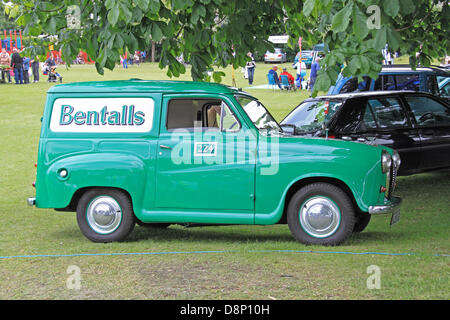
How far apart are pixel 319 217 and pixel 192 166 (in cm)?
154

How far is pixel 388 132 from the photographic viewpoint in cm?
1102

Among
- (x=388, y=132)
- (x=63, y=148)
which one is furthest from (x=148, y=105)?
(x=388, y=132)

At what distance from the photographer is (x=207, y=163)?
7809 millimetres

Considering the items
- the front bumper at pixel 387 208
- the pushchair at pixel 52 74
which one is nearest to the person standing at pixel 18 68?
the pushchair at pixel 52 74

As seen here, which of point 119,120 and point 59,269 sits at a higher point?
point 119,120

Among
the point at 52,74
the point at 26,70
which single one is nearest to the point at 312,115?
the point at 26,70

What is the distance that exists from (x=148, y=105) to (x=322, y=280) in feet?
10.2

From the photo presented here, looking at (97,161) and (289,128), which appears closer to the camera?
(97,161)

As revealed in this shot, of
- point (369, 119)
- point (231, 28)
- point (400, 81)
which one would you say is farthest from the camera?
point (400, 81)

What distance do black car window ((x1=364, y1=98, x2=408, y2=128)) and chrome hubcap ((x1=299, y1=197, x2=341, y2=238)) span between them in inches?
142

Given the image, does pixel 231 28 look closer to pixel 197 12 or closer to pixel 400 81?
pixel 197 12

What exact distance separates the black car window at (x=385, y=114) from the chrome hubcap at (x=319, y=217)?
142 inches

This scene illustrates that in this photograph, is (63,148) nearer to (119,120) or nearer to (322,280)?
(119,120)

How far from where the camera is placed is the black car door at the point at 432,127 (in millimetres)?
11406
